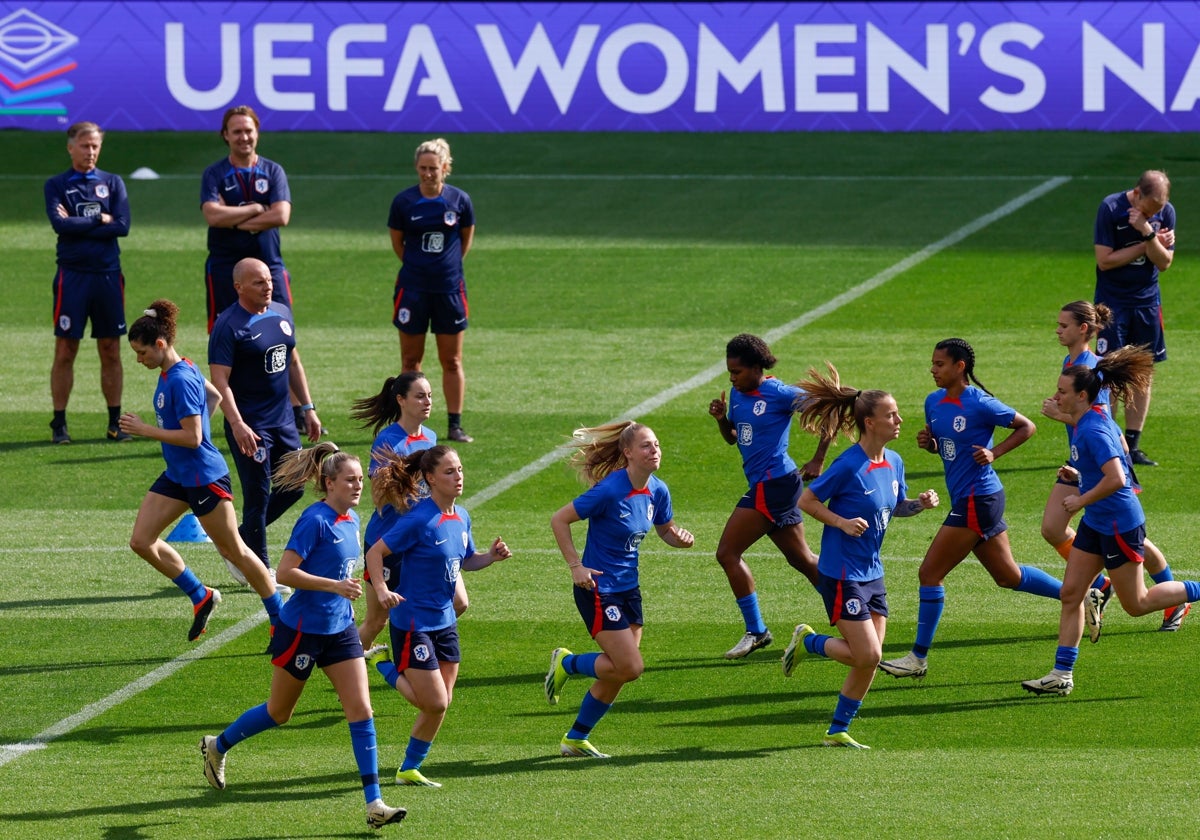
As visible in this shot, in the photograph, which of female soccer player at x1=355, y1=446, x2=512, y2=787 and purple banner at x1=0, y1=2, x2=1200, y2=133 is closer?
female soccer player at x1=355, y1=446, x2=512, y2=787

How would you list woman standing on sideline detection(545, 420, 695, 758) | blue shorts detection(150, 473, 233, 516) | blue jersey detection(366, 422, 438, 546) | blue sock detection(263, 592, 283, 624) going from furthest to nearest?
1. blue shorts detection(150, 473, 233, 516)
2. blue sock detection(263, 592, 283, 624)
3. blue jersey detection(366, 422, 438, 546)
4. woman standing on sideline detection(545, 420, 695, 758)

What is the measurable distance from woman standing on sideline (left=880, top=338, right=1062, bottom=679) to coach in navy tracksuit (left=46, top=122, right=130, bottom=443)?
8288 millimetres

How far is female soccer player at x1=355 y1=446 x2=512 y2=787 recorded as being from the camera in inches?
330

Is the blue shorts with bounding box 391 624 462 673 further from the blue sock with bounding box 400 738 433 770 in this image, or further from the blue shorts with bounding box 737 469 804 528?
the blue shorts with bounding box 737 469 804 528

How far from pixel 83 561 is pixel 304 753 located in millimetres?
4251

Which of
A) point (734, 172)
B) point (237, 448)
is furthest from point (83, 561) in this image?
point (734, 172)

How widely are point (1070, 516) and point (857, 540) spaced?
73.8 inches

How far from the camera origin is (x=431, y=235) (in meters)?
15.5

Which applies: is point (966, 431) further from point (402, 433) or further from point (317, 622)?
point (317, 622)

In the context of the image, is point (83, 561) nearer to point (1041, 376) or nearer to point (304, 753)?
point (304, 753)

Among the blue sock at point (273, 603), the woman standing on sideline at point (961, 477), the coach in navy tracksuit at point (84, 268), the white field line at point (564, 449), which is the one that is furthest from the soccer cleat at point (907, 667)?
the coach in navy tracksuit at point (84, 268)

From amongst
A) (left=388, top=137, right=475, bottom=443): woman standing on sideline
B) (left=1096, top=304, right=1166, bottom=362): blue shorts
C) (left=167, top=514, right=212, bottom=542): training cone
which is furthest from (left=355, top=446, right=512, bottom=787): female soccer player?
(left=1096, top=304, right=1166, bottom=362): blue shorts

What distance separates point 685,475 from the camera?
590 inches

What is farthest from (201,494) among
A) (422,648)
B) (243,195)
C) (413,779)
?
(243,195)
